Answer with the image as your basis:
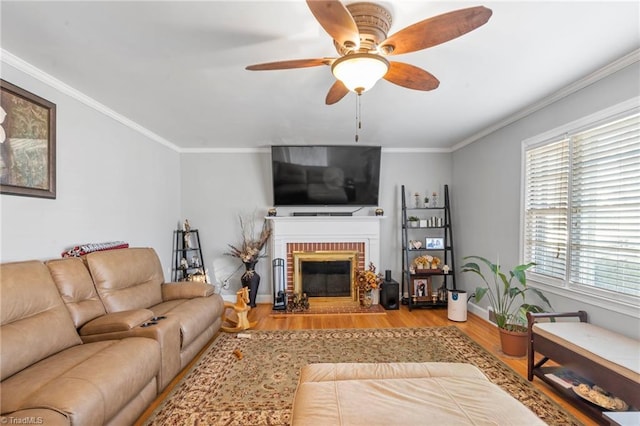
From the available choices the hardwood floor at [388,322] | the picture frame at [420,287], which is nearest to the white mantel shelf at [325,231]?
the picture frame at [420,287]

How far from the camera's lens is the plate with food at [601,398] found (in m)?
1.96

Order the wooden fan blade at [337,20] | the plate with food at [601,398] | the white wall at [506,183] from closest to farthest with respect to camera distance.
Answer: the wooden fan blade at [337,20] < the plate with food at [601,398] < the white wall at [506,183]

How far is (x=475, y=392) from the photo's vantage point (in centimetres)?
153

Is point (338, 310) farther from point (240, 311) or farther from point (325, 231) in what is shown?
point (240, 311)

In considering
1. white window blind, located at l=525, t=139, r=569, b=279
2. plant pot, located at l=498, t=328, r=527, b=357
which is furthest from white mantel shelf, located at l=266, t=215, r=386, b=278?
plant pot, located at l=498, t=328, r=527, b=357

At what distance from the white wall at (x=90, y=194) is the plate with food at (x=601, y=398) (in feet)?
13.5

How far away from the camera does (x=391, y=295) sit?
4.45 m

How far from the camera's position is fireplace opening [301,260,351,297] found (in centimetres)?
472

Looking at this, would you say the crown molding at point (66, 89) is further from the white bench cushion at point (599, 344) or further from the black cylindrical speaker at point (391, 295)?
the white bench cushion at point (599, 344)

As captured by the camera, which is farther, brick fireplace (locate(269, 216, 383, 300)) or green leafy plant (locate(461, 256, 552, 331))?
brick fireplace (locate(269, 216, 383, 300))

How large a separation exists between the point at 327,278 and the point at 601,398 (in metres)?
3.25

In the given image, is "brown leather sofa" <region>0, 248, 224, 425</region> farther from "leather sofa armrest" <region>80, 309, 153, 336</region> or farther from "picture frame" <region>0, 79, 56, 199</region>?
"picture frame" <region>0, 79, 56, 199</region>

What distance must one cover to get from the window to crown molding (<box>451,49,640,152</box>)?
288 mm

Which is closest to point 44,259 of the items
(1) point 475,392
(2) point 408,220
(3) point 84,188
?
(3) point 84,188
